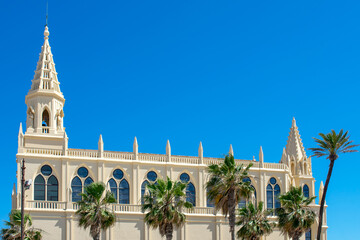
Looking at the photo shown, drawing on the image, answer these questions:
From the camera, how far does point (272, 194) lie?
248ft

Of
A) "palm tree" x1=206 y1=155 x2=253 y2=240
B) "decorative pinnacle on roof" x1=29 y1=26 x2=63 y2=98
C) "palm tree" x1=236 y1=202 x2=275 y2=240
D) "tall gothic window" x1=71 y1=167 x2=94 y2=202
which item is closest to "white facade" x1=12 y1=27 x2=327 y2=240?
"decorative pinnacle on roof" x1=29 y1=26 x2=63 y2=98

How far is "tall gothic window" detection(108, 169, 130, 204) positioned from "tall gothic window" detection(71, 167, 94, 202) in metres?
2.32

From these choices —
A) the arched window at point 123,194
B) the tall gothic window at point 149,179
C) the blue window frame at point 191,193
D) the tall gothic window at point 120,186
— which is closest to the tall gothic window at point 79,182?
the tall gothic window at point 120,186

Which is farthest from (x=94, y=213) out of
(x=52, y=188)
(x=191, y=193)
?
(x=191, y=193)

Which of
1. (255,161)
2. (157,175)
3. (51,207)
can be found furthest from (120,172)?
(255,161)

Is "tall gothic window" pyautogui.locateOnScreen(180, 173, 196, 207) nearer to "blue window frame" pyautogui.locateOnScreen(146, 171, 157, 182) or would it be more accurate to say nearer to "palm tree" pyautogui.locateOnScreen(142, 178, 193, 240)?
"blue window frame" pyautogui.locateOnScreen(146, 171, 157, 182)

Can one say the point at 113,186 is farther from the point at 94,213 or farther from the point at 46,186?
the point at 94,213

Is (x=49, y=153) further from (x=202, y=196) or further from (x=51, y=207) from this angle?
(x=202, y=196)

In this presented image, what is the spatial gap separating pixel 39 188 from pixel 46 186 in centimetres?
68

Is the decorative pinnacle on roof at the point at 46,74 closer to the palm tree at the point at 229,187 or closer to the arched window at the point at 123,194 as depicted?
the arched window at the point at 123,194

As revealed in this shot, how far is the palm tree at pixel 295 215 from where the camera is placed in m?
59.4

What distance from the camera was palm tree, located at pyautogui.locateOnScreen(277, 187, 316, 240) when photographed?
59.4 m

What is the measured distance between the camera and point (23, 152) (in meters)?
66.4

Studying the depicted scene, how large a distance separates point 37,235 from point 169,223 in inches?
406
